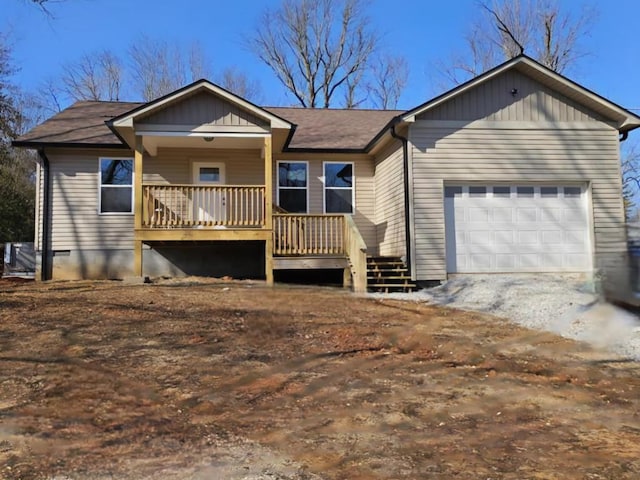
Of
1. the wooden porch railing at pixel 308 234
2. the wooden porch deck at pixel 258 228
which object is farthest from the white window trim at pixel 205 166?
the wooden porch railing at pixel 308 234

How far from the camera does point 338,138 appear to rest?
15.1m

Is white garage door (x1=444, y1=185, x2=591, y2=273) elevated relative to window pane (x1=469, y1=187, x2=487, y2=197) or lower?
lower

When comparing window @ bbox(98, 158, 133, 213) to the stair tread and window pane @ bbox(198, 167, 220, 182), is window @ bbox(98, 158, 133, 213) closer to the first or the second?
window pane @ bbox(198, 167, 220, 182)

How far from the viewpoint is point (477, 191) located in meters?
12.1

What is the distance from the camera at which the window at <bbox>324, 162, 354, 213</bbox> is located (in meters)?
14.5

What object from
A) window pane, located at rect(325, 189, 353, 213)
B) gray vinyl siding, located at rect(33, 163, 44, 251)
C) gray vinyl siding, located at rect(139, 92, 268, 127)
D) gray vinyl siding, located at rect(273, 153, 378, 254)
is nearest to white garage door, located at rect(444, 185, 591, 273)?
gray vinyl siding, located at rect(273, 153, 378, 254)

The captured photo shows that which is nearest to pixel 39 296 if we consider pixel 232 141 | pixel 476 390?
pixel 232 141

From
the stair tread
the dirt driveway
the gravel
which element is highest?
the stair tread

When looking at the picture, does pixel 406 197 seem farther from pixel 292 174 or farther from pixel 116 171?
pixel 116 171

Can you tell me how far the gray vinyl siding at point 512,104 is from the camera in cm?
1208

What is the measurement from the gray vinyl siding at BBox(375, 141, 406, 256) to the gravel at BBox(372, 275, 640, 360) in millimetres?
1725

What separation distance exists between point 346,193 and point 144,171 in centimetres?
526

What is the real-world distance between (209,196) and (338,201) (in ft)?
11.7

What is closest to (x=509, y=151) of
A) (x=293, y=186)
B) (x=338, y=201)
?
(x=338, y=201)
